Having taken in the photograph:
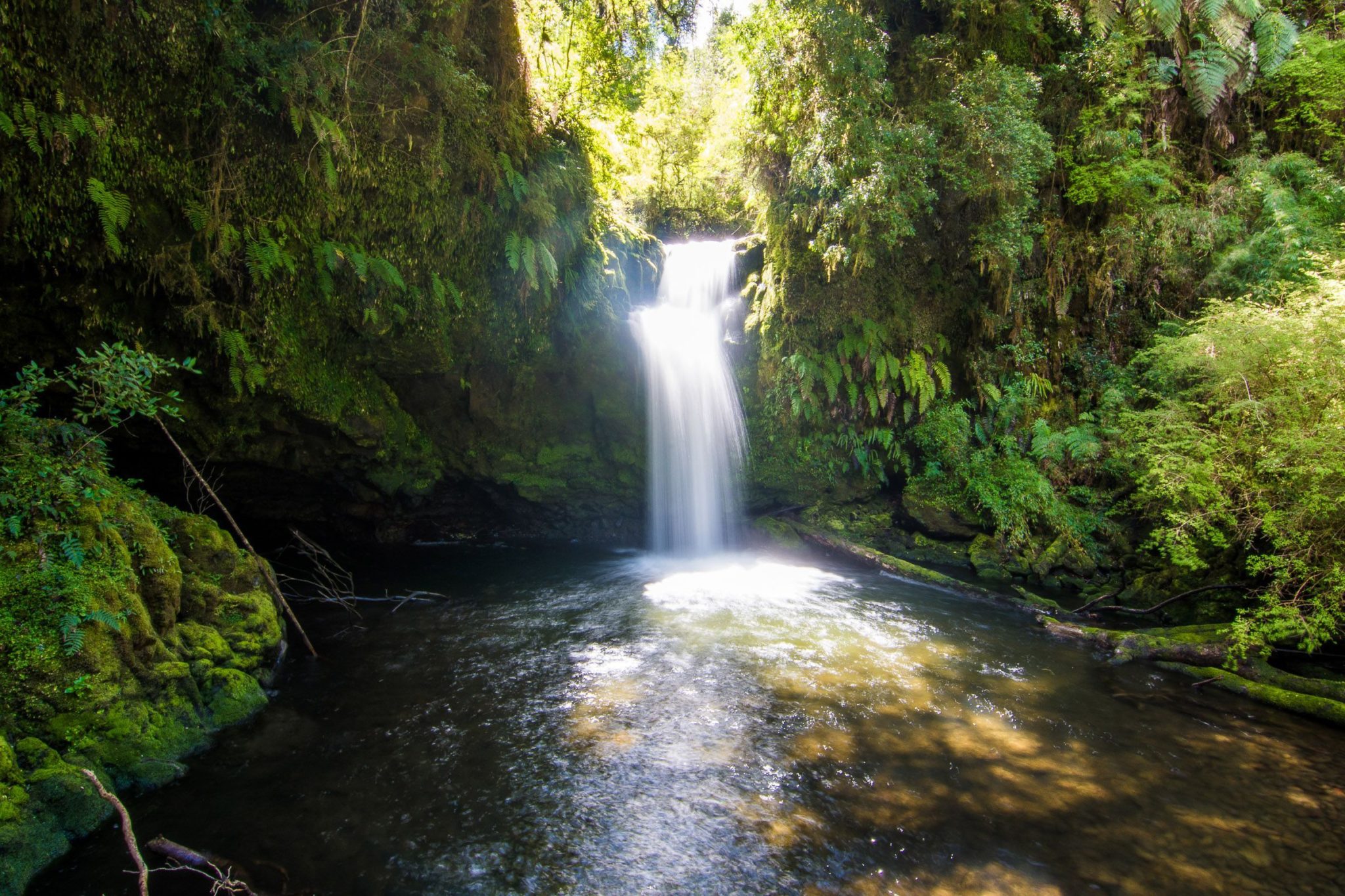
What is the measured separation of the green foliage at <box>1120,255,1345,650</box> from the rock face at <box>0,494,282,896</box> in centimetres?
902

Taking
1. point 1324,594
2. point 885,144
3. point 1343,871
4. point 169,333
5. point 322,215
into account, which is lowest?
point 1343,871

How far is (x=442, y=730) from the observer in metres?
4.56

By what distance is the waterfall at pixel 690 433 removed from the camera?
1098 cm

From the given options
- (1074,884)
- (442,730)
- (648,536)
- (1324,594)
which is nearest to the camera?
(1074,884)

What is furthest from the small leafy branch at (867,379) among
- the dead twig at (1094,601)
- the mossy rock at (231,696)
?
the mossy rock at (231,696)

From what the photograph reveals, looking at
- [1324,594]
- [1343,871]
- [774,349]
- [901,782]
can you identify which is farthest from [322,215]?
[1324,594]

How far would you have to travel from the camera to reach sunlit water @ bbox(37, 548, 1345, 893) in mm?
3311

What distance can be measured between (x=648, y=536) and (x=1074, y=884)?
8799 millimetres

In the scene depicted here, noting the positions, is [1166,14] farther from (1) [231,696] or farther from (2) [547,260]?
(1) [231,696]

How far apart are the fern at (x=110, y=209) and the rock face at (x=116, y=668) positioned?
222 cm

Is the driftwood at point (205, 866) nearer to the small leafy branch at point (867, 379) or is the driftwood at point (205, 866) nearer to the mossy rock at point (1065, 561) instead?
the small leafy branch at point (867, 379)

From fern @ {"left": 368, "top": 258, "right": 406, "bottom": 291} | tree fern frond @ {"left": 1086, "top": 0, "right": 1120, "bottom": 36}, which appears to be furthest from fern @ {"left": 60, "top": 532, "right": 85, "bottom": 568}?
tree fern frond @ {"left": 1086, "top": 0, "right": 1120, "bottom": 36}

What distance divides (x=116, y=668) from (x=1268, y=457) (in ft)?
32.7

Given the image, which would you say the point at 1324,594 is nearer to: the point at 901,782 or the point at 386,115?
the point at 901,782
